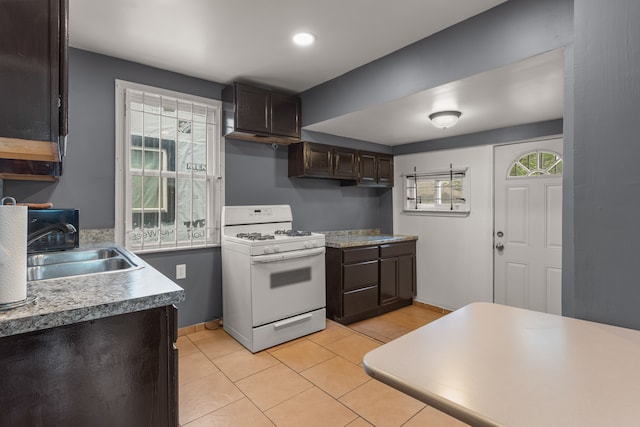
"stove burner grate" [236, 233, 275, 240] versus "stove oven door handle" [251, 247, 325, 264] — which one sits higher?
"stove burner grate" [236, 233, 275, 240]

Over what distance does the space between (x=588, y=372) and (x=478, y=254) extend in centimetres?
321

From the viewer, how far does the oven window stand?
111 inches

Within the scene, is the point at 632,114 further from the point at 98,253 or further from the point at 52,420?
the point at 98,253

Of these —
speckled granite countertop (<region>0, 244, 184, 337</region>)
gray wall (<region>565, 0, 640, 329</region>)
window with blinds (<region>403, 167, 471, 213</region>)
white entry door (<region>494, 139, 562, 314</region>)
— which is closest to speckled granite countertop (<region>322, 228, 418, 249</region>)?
window with blinds (<region>403, 167, 471, 213</region>)

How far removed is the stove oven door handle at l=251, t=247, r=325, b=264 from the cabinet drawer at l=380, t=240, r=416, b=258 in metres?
0.95

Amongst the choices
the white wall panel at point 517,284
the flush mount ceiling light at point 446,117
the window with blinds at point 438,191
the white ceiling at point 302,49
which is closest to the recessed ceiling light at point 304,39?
the white ceiling at point 302,49

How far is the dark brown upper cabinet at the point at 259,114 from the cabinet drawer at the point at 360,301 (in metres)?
1.80

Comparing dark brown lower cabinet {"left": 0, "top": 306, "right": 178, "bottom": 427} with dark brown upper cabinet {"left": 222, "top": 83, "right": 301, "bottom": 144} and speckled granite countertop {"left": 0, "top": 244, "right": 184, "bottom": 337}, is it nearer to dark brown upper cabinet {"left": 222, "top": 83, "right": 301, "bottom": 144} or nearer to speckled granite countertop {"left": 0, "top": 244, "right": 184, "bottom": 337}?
speckled granite countertop {"left": 0, "top": 244, "right": 184, "bottom": 337}

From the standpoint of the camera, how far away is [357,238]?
3949mm

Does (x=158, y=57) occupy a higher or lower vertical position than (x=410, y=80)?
higher

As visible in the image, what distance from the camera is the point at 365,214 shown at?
Result: 14.9 ft

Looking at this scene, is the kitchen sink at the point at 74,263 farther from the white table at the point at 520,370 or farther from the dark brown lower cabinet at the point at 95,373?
the white table at the point at 520,370

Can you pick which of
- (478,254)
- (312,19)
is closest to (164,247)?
(312,19)

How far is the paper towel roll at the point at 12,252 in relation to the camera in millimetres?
922
